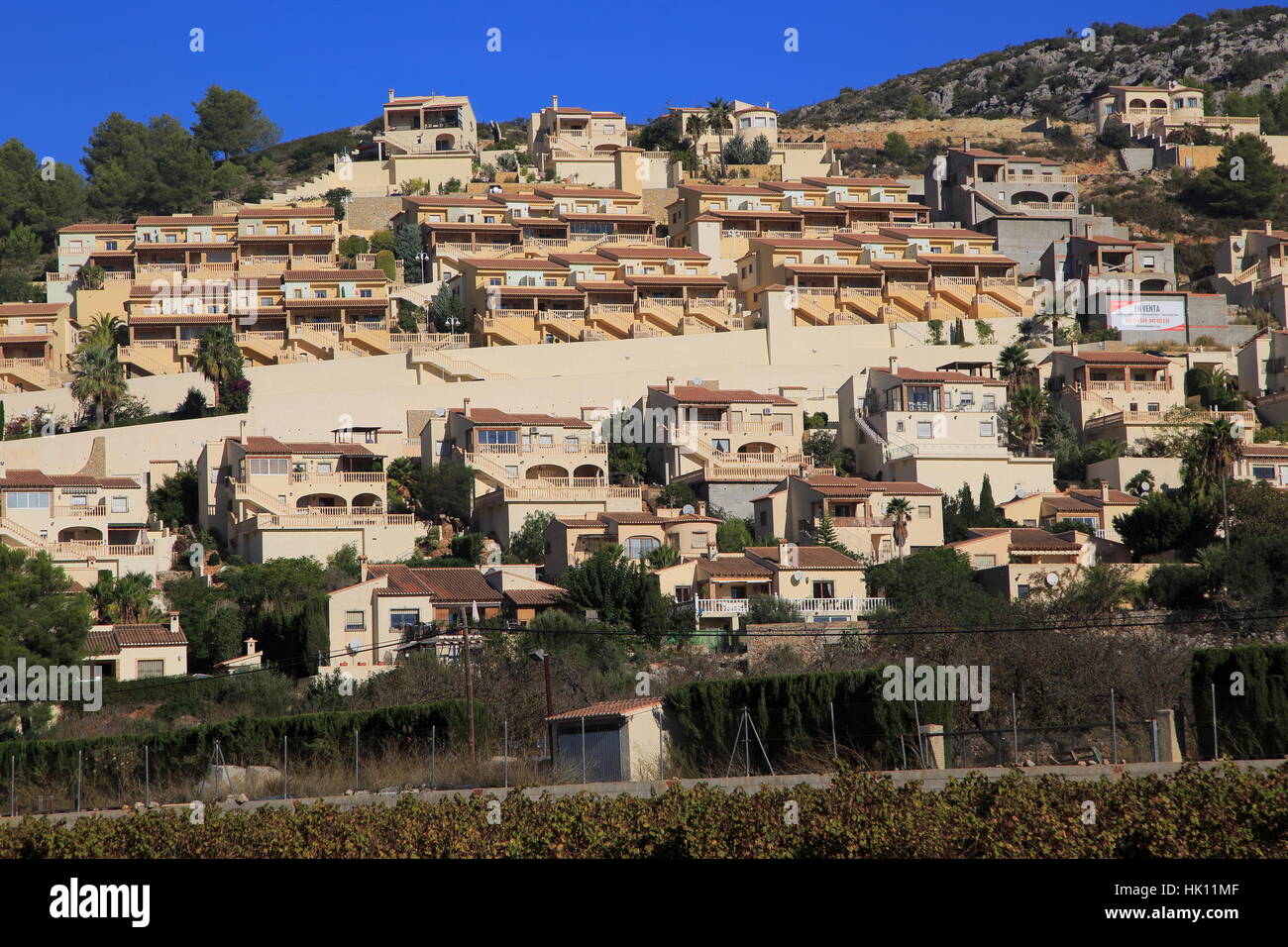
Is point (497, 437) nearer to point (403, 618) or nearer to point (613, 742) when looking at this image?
point (403, 618)

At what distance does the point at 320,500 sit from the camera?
62.6 meters

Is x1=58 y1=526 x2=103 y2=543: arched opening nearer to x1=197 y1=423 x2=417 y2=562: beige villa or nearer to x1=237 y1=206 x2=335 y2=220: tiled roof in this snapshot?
x1=197 y1=423 x2=417 y2=562: beige villa

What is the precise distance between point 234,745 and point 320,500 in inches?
981

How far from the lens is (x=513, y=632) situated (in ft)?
166

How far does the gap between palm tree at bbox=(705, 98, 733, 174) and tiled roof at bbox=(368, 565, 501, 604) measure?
64.8m

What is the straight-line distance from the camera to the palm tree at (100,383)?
70750 millimetres

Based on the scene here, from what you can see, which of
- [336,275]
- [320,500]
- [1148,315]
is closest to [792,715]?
[320,500]

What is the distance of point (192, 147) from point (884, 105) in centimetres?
7179

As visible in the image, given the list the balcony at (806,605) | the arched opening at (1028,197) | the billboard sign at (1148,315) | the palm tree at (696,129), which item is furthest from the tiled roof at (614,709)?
the palm tree at (696,129)

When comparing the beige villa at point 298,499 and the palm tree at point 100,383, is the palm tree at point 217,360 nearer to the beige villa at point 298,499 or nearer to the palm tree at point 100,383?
the palm tree at point 100,383

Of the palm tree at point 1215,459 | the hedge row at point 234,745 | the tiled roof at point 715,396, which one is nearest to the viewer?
the hedge row at point 234,745

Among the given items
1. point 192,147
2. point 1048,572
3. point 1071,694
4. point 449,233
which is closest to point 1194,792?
point 1071,694

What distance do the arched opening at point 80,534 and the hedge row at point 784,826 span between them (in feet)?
125
